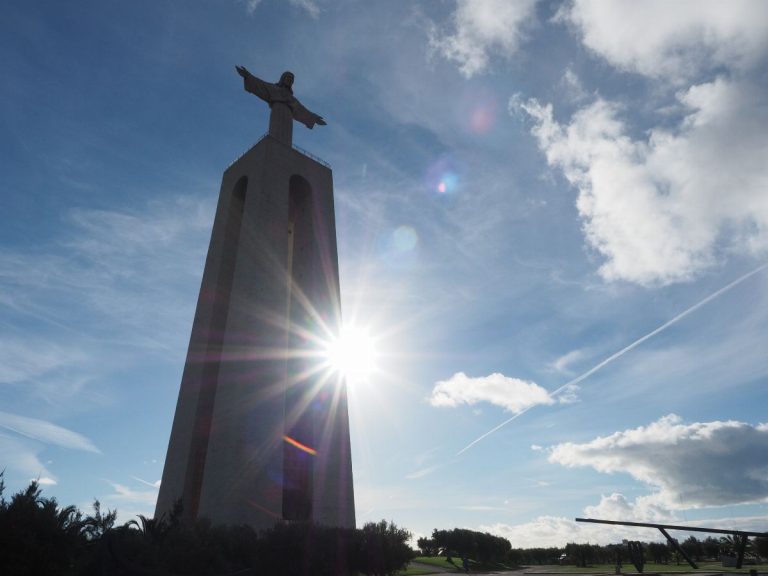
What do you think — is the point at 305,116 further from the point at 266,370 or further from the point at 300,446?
the point at 300,446

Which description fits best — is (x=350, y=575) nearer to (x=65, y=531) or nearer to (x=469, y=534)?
(x=65, y=531)

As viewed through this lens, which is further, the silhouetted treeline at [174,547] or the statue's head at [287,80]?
the statue's head at [287,80]

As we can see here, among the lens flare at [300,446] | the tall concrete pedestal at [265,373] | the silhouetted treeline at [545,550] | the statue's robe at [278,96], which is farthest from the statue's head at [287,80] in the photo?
the silhouetted treeline at [545,550]

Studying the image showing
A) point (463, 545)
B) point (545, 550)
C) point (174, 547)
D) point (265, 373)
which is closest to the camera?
point (174, 547)

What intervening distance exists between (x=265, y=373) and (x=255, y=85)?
19.5 metres

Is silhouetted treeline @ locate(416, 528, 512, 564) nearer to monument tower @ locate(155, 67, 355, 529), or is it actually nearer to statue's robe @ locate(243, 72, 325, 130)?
monument tower @ locate(155, 67, 355, 529)

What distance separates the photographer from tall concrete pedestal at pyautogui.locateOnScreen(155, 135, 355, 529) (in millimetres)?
19641

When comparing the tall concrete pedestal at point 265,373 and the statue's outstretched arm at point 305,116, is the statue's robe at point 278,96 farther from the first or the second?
the tall concrete pedestal at point 265,373

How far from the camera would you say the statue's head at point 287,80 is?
32781 millimetres

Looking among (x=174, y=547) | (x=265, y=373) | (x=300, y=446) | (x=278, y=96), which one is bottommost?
A: (x=174, y=547)

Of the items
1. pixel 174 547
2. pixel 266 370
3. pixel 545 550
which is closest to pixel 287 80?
pixel 266 370

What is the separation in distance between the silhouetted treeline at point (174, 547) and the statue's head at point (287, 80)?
26799 millimetres

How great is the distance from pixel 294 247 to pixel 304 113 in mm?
10379

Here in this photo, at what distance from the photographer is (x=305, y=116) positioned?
3309 cm
